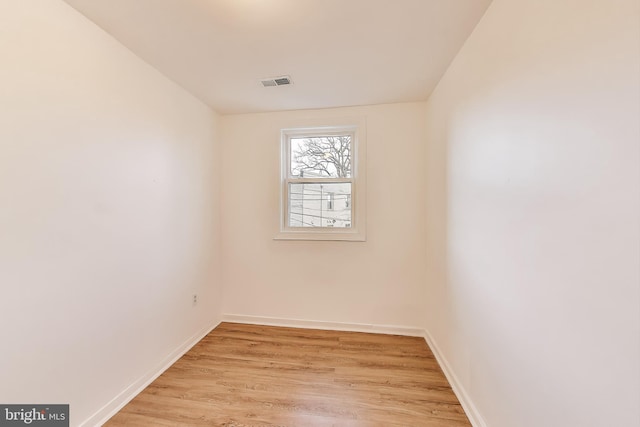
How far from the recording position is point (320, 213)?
3.03m

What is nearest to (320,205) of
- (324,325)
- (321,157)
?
(321,157)

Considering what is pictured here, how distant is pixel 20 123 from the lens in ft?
3.99

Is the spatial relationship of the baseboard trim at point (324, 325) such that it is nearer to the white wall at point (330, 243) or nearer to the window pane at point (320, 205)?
the white wall at point (330, 243)

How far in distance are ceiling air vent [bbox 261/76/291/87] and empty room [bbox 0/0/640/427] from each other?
0.10 ft

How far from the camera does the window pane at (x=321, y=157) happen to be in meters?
2.99

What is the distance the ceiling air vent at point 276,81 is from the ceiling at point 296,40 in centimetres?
4

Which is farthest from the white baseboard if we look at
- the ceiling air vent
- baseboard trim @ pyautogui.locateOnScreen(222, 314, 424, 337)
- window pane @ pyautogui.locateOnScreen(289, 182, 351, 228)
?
the ceiling air vent

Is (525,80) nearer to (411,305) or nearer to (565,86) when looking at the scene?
(565,86)

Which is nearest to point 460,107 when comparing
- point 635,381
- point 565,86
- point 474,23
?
point 474,23

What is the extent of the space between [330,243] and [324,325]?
902mm

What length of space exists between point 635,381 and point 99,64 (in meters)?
2.69

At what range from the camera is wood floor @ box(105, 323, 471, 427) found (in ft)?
5.40

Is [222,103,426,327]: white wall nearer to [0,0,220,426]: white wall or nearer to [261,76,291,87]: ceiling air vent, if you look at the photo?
[261,76,291,87]: ceiling air vent

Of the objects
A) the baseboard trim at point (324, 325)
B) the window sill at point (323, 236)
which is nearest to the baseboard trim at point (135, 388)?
the baseboard trim at point (324, 325)
